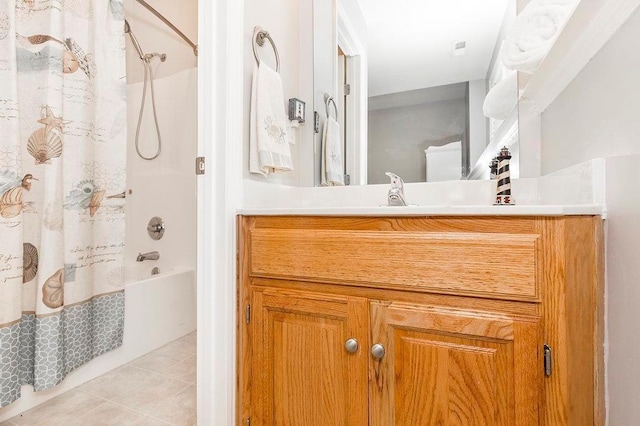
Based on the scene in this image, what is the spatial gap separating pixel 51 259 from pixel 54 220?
167 millimetres

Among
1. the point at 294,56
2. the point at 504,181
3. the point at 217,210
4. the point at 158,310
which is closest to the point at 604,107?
the point at 504,181

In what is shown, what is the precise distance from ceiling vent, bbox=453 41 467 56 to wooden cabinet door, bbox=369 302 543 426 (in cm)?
115

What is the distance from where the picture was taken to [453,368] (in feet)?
2.57

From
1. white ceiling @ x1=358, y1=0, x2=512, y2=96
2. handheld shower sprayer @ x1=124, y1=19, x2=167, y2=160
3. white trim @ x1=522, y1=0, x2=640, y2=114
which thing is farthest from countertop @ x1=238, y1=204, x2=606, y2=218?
handheld shower sprayer @ x1=124, y1=19, x2=167, y2=160

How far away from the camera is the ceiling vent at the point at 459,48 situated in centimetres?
142

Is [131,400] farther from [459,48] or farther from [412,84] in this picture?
[459,48]

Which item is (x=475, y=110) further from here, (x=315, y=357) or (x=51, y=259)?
(x=51, y=259)

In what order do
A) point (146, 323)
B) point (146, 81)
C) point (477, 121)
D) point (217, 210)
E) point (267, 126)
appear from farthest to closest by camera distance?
1. point (146, 81)
2. point (146, 323)
3. point (477, 121)
4. point (267, 126)
5. point (217, 210)

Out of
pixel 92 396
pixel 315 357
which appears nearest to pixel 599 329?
pixel 315 357

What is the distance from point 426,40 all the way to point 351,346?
1333 mm

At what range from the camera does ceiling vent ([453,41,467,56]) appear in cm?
142

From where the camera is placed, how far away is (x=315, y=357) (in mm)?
941

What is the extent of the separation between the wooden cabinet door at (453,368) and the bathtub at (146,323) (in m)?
1.47

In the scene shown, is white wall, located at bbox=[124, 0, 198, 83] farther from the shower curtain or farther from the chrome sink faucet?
the chrome sink faucet
